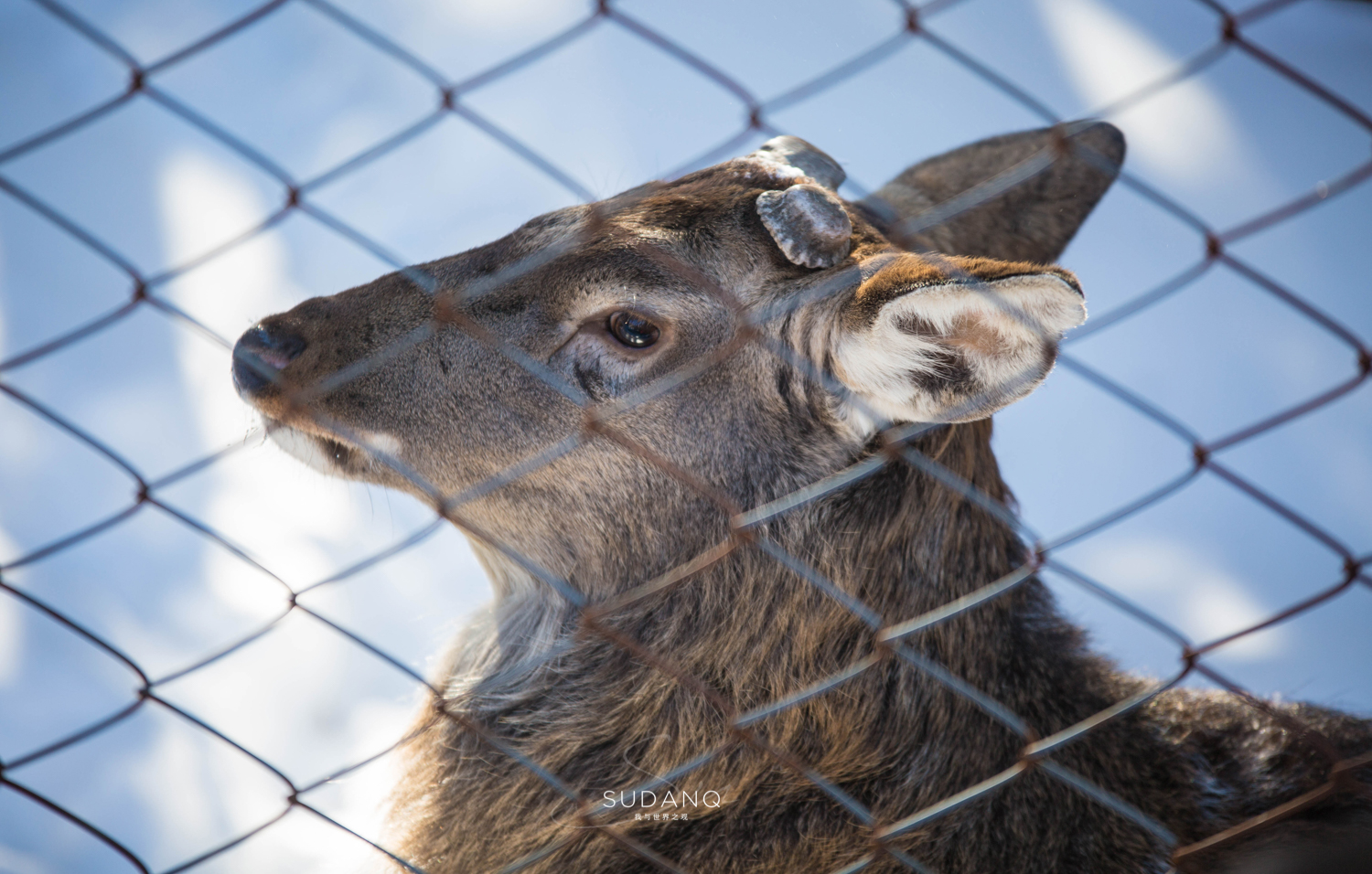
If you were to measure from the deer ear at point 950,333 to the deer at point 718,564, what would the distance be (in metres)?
0.13

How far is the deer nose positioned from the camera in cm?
270

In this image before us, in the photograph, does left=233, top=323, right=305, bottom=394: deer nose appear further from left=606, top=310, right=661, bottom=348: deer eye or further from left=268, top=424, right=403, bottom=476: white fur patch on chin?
left=606, top=310, right=661, bottom=348: deer eye

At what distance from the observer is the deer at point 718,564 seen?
2746 mm

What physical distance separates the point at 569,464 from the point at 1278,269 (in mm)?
5059

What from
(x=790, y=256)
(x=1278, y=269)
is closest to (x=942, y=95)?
(x=1278, y=269)

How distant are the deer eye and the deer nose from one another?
82cm

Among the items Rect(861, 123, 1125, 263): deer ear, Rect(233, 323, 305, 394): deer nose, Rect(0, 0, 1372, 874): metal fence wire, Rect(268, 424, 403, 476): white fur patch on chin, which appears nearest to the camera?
Rect(0, 0, 1372, 874): metal fence wire

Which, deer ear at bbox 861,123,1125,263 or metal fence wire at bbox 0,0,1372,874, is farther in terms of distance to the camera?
deer ear at bbox 861,123,1125,263

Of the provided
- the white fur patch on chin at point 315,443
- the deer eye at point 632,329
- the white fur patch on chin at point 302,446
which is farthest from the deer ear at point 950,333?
the white fur patch on chin at point 302,446

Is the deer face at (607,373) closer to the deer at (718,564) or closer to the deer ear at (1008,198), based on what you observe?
the deer at (718,564)

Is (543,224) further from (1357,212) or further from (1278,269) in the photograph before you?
(1357,212)

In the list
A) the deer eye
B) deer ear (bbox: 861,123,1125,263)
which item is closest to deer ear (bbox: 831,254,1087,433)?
the deer eye

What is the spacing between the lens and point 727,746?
8.75 ft

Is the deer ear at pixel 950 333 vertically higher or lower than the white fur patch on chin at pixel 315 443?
higher
